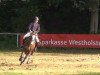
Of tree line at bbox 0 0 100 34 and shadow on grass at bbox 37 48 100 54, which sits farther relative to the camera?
tree line at bbox 0 0 100 34

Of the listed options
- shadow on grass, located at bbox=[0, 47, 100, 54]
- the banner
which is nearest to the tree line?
the banner

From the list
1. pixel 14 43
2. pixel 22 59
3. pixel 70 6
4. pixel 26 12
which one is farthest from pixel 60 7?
pixel 22 59

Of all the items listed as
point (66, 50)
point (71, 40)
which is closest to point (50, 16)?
point (71, 40)

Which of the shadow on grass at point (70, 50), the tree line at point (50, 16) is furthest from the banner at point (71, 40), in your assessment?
the tree line at point (50, 16)

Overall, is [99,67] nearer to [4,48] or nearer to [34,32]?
[34,32]

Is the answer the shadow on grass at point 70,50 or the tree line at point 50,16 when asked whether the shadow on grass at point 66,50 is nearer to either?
the shadow on grass at point 70,50

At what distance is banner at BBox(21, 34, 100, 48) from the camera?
3665 centimetres

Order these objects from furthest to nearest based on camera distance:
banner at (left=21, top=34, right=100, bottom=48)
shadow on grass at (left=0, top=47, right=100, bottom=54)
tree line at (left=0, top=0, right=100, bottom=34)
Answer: tree line at (left=0, top=0, right=100, bottom=34)
banner at (left=21, top=34, right=100, bottom=48)
shadow on grass at (left=0, top=47, right=100, bottom=54)

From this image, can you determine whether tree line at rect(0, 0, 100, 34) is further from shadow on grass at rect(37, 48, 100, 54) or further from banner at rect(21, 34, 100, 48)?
shadow on grass at rect(37, 48, 100, 54)

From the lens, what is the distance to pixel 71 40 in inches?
1458

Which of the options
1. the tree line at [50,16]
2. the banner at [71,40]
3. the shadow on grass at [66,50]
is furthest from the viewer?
the tree line at [50,16]

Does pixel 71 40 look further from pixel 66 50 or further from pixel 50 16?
pixel 50 16

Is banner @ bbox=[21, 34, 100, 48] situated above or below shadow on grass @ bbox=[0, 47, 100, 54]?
above

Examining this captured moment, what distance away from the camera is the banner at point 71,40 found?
120 feet
